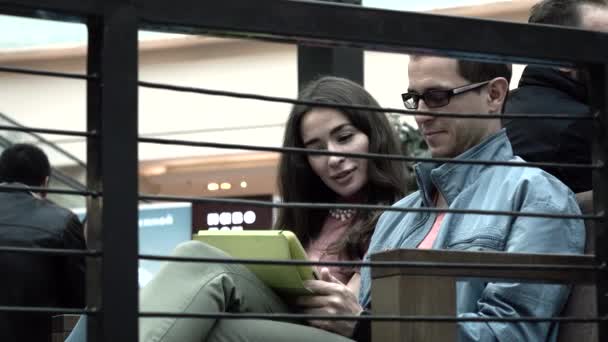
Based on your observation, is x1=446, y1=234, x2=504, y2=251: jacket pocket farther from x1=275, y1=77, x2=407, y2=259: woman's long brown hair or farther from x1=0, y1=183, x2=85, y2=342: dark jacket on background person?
x1=0, y1=183, x2=85, y2=342: dark jacket on background person

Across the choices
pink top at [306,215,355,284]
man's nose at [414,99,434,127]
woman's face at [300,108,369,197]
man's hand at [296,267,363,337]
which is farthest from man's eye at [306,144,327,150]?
man's hand at [296,267,363,337]

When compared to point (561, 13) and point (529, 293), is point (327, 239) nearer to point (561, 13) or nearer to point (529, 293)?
point (561, 13)

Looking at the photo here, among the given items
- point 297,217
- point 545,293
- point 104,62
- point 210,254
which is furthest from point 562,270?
point 297,217

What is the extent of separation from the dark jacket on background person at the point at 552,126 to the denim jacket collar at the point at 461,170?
246 millimetres

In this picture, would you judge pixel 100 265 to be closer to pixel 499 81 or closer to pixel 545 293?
pixel 545 293

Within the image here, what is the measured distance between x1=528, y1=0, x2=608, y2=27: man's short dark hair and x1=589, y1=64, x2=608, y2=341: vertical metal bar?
1.03 metres

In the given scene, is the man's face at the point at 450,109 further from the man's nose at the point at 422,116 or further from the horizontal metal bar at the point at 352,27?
the horizontal metal bar at the point at 352,27

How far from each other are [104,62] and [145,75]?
1390cm

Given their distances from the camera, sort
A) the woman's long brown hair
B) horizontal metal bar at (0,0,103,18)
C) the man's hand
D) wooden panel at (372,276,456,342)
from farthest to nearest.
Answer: the woman's long brown hair
the man's hand
wooden panel at (372,276,456,342)
horizontal metal bar at (0,0,103,18)

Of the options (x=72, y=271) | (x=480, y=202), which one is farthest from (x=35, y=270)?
(x=480, y=202)

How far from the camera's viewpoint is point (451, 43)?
1.82m

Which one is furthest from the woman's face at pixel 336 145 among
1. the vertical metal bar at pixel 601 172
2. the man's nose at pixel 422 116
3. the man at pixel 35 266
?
the man at pixel 35 266

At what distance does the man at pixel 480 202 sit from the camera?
208cm

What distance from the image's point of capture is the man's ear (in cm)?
254
